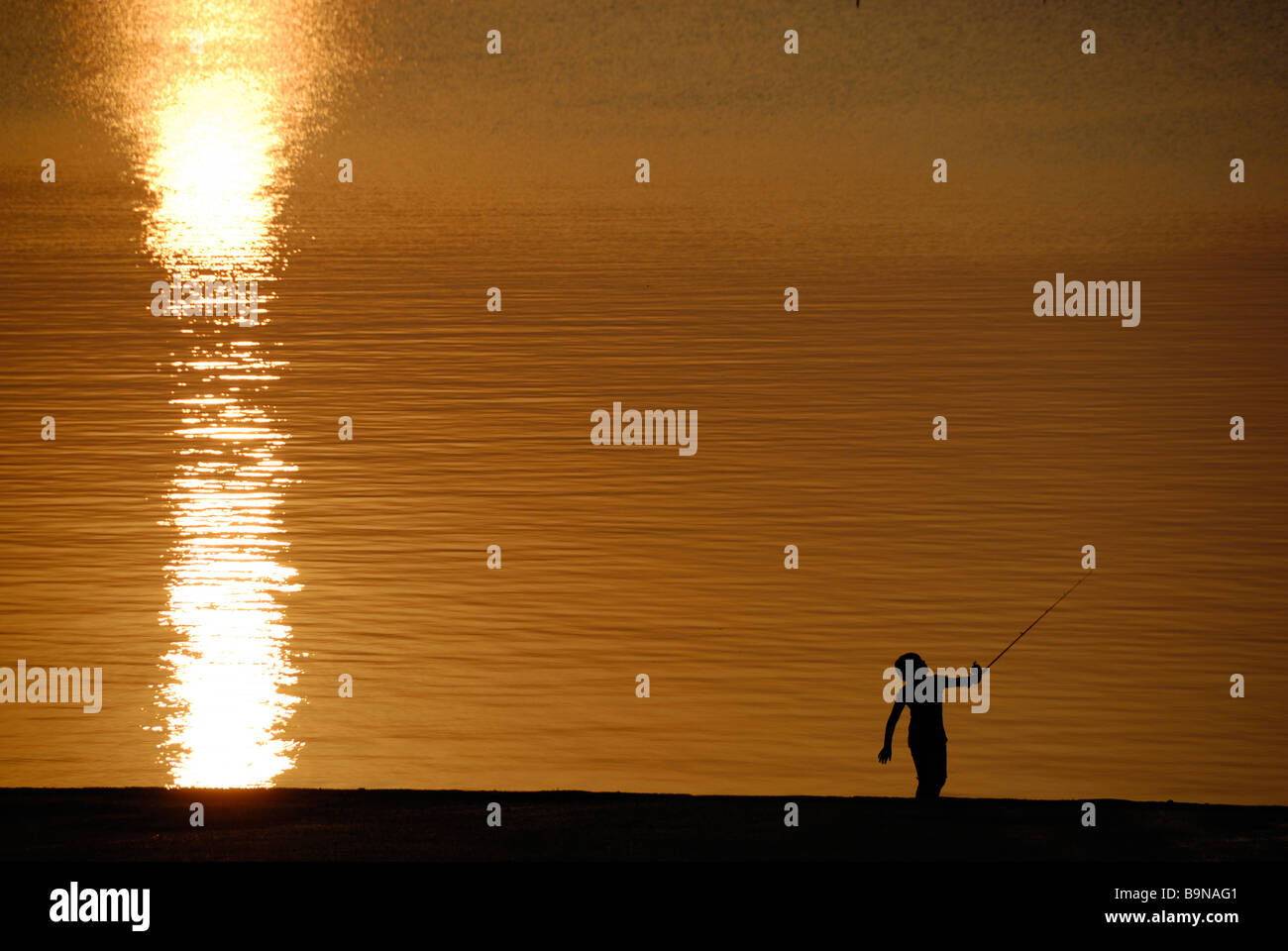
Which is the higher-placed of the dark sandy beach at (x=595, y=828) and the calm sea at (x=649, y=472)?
the calm sea at (x=649, y=472)

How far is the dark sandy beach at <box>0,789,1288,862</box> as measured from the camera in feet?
30.6

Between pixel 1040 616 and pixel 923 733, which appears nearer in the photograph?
pixel 923 733

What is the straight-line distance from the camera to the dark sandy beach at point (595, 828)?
9336 mm

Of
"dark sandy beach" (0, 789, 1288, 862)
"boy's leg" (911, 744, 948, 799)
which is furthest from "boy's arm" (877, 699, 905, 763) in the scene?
"dark sandy beach" (0, 789, 1288, 862)

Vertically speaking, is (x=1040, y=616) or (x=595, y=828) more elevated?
(x=1040, y=616)

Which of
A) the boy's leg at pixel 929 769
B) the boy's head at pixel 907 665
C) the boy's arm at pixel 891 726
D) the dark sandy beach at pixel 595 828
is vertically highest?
the boy's head at pixel 907 665

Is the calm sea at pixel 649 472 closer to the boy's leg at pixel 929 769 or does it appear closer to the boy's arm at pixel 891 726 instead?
the boy's arm at pixel 891 726

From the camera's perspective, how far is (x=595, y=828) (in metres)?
9.74

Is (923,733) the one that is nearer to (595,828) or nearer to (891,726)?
(891,726)

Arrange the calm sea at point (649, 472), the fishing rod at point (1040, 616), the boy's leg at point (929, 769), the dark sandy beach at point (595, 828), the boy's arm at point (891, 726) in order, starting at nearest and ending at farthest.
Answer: the dark sandy beach at point (595, 828) < the boy's leg at point (929, 769) < the boy's arm at point (891, 726) < the calm sea at point (649, 472) < the fishing rod at point (1040, 616)

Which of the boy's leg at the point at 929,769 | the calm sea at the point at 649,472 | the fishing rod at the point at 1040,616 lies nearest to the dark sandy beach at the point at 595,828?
the boy's leg at the point at 929,769

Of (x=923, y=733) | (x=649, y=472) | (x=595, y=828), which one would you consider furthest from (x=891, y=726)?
(x=649, y=472)

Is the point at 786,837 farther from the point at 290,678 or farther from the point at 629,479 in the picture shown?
the point at 629,479
